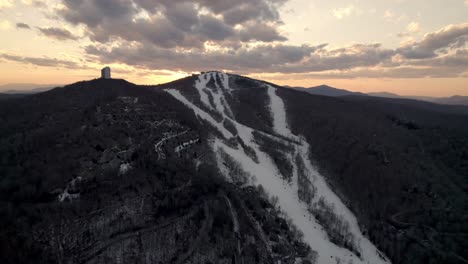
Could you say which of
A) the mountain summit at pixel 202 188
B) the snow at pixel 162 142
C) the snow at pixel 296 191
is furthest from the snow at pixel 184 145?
the snow at pixel 296 191

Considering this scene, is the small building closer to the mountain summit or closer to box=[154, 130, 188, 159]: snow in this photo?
the mountain summit

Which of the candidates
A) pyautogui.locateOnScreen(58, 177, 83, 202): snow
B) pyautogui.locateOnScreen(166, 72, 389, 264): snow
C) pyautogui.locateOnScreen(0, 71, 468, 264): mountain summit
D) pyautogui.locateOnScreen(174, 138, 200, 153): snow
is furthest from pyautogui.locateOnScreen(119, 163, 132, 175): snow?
pyautogui.locateOnScreen(166, 72, 389, 264): snow

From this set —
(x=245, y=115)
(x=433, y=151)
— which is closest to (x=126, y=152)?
(x=245, y=115)

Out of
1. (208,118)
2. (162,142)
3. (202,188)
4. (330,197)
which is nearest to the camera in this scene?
(202,188)

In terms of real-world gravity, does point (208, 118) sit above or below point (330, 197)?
above

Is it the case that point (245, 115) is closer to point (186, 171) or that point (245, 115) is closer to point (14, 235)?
point (186, 171)

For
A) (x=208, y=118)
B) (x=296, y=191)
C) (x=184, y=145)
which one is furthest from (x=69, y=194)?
(x=208, y=118)

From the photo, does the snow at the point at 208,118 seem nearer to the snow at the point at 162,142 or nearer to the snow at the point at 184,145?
the snow at the point at 184,145

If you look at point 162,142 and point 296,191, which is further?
point 296,191

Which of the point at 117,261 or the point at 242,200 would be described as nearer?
the point at 117,261

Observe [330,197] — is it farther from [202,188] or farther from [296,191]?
[202,188]

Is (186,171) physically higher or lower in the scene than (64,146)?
lower
